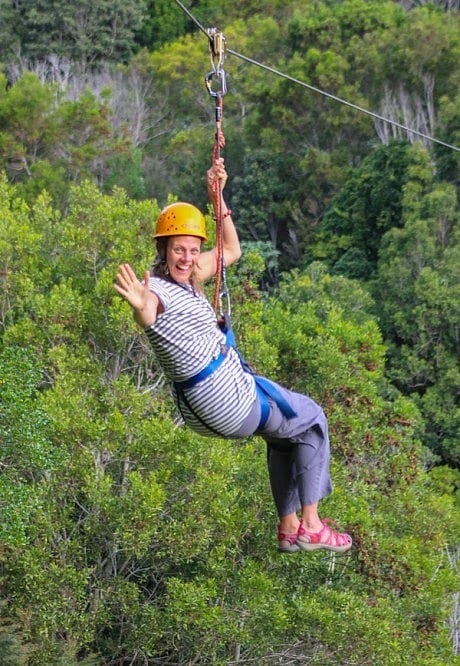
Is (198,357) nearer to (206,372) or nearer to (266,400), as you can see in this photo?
(206,372)

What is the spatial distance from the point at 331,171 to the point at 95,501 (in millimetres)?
18716

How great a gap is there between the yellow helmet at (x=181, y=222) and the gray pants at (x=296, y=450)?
68 cm

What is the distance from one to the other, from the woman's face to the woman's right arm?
24cm

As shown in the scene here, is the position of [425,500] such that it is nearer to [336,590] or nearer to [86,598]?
[336,590]

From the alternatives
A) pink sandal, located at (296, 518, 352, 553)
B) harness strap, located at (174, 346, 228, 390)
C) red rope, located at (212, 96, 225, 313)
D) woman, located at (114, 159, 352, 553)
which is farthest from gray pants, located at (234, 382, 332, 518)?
red rope, located at (212, 96, 225, 313)

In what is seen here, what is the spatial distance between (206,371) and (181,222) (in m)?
0.54

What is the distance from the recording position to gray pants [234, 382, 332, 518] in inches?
195

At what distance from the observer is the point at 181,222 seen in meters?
4.72

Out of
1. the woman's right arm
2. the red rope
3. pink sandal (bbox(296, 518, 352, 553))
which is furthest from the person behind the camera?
pink sandal (bbox(296, 518, 352, 553))

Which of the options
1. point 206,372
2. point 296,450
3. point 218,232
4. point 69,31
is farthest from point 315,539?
point 69,31

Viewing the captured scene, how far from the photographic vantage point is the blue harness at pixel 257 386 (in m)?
4.72

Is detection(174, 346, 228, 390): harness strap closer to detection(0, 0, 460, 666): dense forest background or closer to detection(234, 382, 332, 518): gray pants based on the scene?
detection(234, 382, 332, 518): gray pants

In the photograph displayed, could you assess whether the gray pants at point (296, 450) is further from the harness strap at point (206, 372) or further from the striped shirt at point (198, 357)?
the harness strap at point (206, 372)

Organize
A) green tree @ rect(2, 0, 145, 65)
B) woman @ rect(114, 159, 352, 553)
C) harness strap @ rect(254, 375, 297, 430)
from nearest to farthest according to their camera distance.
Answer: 1. woman @ rect(114, 159, 352, 553)
2. harness strap @ rect(254, 375, 297, 430)
3. green tree @ rect(2, 0, 145, 65)
